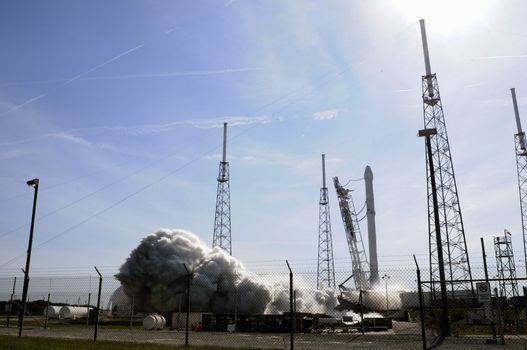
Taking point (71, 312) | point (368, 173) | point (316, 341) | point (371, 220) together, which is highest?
point (368, 173)

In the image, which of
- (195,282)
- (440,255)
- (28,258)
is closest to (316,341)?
(440,255)

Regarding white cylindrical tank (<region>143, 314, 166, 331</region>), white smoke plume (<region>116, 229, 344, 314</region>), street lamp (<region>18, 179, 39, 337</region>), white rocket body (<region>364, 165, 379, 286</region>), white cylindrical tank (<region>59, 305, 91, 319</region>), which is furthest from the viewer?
white rocket body (<region>364, 165, 379, 286</region>)

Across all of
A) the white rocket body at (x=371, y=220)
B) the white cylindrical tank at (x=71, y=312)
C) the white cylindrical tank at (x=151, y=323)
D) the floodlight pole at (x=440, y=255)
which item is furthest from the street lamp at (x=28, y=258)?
the white rocket body at (x=371, y=220)

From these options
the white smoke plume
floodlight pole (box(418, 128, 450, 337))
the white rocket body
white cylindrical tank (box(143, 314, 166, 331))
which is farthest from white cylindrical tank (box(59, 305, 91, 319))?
the white rocket body

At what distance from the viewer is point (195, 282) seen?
65688 mm

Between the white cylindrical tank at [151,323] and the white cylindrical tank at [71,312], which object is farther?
the white cylindrical tank at [71,312]

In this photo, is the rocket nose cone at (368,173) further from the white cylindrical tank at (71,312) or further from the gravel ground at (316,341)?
the gravel ground at (316,341)

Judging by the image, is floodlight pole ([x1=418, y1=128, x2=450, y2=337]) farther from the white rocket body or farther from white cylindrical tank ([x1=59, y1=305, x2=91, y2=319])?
the white rocket body

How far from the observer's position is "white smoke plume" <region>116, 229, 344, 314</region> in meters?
64.6

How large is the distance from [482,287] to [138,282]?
54.0 meters

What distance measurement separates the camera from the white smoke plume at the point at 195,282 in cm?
6462

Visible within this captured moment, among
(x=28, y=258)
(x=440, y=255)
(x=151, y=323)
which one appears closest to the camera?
(x=28, y=258)

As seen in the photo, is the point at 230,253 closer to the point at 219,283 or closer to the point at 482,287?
the point at 219,283

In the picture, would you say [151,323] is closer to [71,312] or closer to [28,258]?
[28,258]
